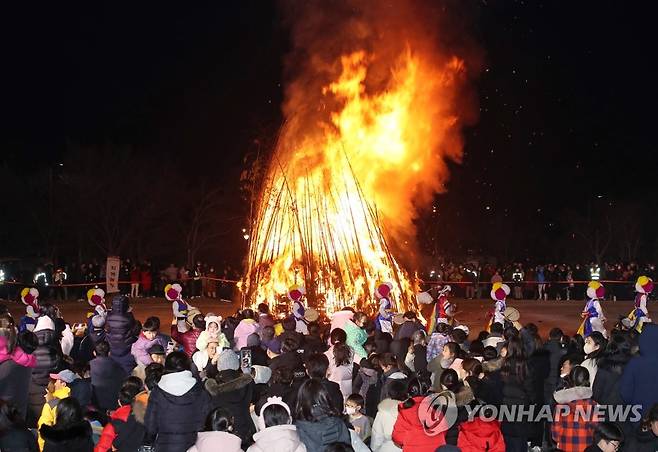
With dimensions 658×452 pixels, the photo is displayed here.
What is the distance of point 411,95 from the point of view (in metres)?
21.7

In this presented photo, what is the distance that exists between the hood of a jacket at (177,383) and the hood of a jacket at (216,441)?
0.95 metres

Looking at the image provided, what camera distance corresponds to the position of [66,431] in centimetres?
634

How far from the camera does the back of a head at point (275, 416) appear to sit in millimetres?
5945

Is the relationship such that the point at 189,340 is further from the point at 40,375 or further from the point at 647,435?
the point at 647,435

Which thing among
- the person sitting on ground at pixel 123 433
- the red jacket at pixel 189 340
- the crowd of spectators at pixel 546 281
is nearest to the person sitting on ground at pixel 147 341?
the red jacket at pixel 189 340

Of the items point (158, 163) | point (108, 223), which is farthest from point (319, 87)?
point (158, 163)

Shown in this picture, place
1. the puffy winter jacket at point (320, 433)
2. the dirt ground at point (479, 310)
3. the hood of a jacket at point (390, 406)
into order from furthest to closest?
the dirt ground at point (479, 310), the hood of a jacket at point (390, 406), the puffy winter jacket at point (320, 433)

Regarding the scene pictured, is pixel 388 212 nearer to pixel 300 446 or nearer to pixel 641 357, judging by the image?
pixel 641 357

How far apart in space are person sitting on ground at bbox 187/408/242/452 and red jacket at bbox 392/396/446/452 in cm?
143

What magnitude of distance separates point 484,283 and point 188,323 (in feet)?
67.6

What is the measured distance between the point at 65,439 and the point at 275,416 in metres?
1.64

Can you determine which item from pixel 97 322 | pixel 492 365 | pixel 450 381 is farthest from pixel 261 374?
pixel 97 322

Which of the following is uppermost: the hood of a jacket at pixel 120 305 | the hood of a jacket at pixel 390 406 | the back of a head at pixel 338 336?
the hood of a jacket at pixel 120 305

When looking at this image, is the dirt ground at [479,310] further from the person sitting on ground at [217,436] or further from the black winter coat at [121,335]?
the person sitting on ground at [217,436]
